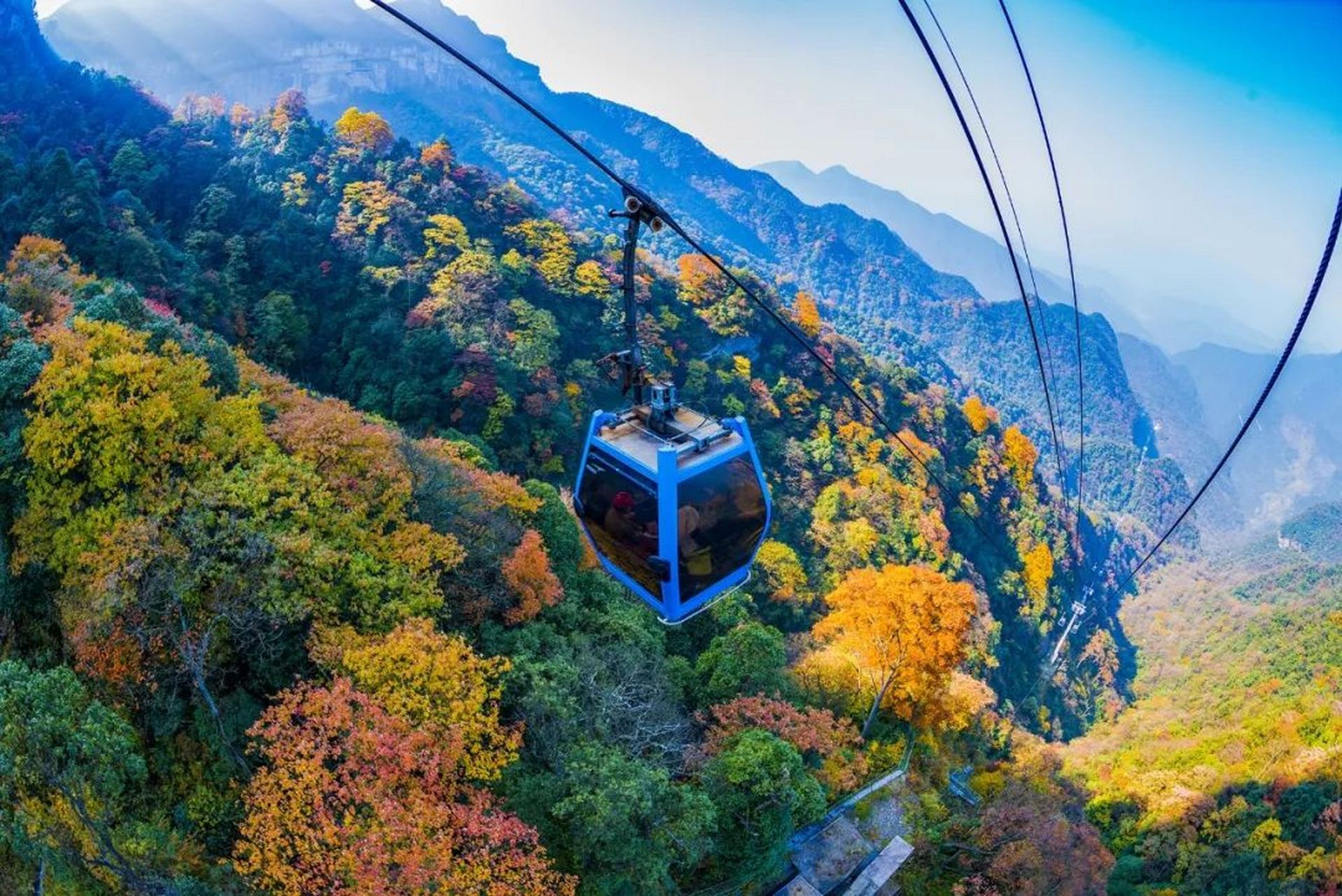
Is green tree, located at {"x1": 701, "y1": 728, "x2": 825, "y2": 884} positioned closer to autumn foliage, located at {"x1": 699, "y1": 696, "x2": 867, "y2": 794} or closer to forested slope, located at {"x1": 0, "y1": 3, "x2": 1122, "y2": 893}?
forested slope, located at {"x1": 0, "y1": 3, "x2": 1122, "y2": 893}

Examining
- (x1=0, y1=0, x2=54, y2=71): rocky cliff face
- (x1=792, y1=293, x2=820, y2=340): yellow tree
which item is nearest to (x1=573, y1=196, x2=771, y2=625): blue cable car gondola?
(x1=792, y1=293, x2=820, y2=340): yellow tree

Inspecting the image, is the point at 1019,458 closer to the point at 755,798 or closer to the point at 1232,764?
the point at 1232,764

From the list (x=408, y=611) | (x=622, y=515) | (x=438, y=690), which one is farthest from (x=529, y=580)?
(x=622, y=515)

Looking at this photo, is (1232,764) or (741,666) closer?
(741,666)

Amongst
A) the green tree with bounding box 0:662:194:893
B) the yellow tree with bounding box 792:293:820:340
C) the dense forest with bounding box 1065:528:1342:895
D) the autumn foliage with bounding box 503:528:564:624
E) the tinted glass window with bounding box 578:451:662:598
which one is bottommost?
the dense forest with bounding box 1065:528:1342:895

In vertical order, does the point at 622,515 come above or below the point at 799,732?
above

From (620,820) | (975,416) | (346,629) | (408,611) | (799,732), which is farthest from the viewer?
(975,416)

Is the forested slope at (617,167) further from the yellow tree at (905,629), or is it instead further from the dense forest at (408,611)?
the yellow tree at (905,629)

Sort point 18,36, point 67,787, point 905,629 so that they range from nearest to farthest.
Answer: point 67,787
point 905,629
point 18,36

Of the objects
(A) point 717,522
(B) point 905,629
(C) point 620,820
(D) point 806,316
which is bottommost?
(C) point 620,820
